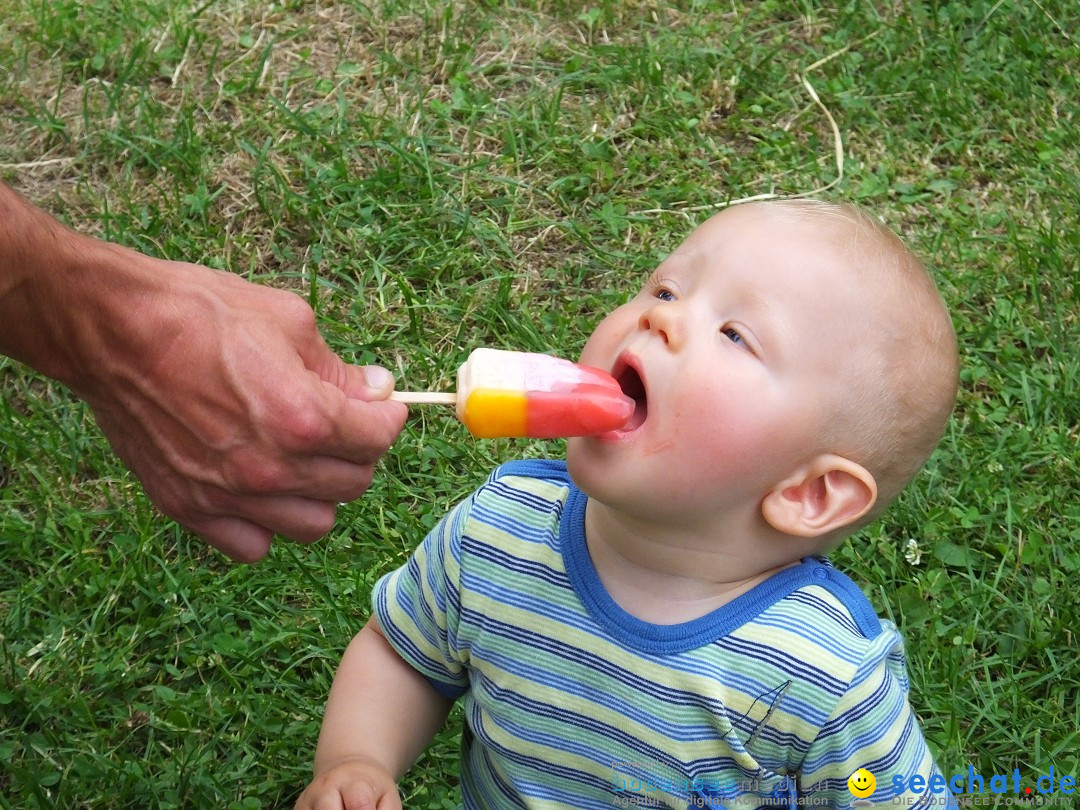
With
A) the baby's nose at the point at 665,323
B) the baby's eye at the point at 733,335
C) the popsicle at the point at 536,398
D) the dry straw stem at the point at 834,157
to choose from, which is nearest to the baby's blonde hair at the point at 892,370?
the baby's eye at the point at 733,335

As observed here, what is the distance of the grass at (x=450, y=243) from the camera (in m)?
2.99

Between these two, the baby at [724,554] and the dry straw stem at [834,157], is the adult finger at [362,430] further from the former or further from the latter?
the dry straw stem at [834,157]

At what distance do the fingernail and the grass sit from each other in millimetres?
914

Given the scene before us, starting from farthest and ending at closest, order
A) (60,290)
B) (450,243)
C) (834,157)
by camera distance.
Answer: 1. (834,157)
2. (450,243)
3. (60,290)

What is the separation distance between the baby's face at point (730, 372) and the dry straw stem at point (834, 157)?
1.88 metres

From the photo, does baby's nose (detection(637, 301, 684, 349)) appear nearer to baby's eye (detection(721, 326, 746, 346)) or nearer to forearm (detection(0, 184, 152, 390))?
baby's eye (detection(721, 326, 746, 346))

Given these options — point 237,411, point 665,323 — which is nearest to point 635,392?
point 665,323

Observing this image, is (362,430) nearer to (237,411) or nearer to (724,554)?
(237,411)

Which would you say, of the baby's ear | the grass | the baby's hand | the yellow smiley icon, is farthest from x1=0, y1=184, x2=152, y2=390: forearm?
the yellow smiley icon

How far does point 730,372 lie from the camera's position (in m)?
1.98

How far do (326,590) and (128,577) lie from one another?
1.69 feet

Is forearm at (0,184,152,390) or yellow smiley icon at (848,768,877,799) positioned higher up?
forearm at (0,184,152,390)

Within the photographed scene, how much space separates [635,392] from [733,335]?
0.19m

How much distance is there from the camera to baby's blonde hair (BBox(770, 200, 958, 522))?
205 cm
